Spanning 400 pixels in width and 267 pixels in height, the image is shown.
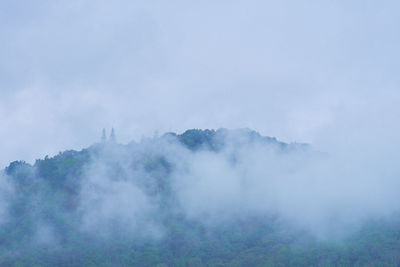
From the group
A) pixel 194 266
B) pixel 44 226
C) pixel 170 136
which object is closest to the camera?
pixel 194 266

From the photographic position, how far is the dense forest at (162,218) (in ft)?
169

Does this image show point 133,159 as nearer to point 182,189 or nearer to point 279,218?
point 182,189

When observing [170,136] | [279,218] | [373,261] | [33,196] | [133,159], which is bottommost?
[373,261]

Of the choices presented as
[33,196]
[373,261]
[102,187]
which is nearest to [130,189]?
[102,187]

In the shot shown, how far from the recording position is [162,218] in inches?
2429

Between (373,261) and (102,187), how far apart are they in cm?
3197

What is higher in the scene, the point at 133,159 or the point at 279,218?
the point at 133,159

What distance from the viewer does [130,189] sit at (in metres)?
67.2

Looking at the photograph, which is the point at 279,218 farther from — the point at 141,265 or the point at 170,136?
the point at 170,136

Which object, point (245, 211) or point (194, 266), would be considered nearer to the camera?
point (194, 266)

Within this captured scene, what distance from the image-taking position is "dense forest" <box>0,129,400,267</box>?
51656 mm

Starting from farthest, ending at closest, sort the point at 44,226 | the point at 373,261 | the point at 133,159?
the point at 133,159, the point at 44,226, the point at 373,261

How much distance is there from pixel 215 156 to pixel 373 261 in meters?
31.5

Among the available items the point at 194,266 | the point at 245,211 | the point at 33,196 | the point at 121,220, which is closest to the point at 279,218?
the point at 245,211
